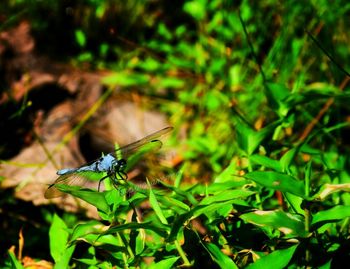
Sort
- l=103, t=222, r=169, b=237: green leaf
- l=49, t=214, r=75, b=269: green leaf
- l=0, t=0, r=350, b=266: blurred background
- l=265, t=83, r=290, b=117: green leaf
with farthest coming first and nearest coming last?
l=0, t=0, r=350, b=266: blurred background
l=265, t=83, r=290, b=117: green leaf
l=49, t=214, r=75, b=269: green leaf
l=103, t=222, r=169, b=237: green leaf

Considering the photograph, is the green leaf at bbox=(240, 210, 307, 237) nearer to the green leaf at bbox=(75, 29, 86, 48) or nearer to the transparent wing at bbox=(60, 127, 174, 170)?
the transparent wing at bbox=(60, 127, 174, 170)

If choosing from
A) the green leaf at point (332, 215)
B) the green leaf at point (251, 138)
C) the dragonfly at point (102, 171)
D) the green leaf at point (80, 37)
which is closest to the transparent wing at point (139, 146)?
the dragonfly at point (102, 171)

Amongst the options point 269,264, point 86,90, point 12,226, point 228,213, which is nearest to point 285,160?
point 228,213

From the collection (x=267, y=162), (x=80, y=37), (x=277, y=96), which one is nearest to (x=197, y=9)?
(x=80, y=37)

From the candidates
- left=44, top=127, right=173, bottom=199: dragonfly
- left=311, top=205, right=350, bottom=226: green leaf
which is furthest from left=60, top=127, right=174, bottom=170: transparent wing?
left=311, top=205, right=350, bottom=226: green leaf

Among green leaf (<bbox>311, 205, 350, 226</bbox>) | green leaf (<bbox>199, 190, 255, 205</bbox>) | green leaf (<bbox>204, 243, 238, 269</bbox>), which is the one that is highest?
green leaf (<bbox>199, 190, 255, 205</bbox>)

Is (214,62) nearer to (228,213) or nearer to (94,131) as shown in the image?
(94,131)
